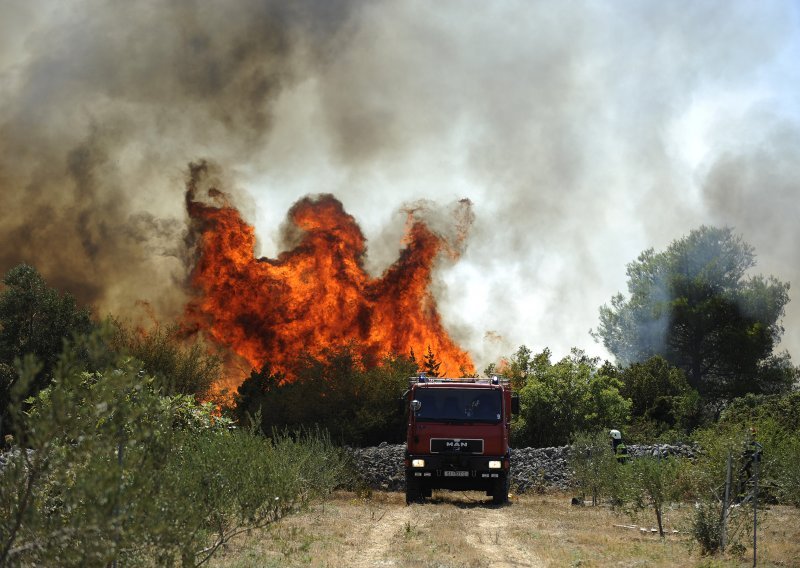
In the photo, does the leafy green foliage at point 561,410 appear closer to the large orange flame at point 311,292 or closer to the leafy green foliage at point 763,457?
the leafy green foliage at point 763,457

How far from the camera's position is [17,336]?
51.2m

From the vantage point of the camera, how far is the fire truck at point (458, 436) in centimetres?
2541

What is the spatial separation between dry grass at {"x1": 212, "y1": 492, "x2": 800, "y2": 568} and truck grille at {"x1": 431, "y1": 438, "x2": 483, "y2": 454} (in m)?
1.70

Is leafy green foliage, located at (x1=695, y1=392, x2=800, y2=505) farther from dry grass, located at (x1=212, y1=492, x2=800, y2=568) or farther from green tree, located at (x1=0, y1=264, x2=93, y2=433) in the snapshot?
green tree, located at (x1=0, y1=264, x2=93, y2=433)

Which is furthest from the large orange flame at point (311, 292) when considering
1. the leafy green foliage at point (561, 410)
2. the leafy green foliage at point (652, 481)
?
the leafy green foliage at point (652, 481)

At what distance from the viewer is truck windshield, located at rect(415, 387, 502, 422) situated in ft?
84.4

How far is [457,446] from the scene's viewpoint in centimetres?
2545

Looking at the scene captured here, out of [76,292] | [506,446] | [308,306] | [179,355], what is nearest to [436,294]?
[308,306]

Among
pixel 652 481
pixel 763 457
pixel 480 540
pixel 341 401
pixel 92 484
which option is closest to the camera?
pixel 92 484

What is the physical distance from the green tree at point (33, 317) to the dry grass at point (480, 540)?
33.4 metres

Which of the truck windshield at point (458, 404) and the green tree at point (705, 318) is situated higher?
the green tree at point (705, 318)

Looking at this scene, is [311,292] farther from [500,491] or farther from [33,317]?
[500,491]

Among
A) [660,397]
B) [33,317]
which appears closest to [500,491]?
[660,397]

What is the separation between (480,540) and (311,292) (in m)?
43.5
